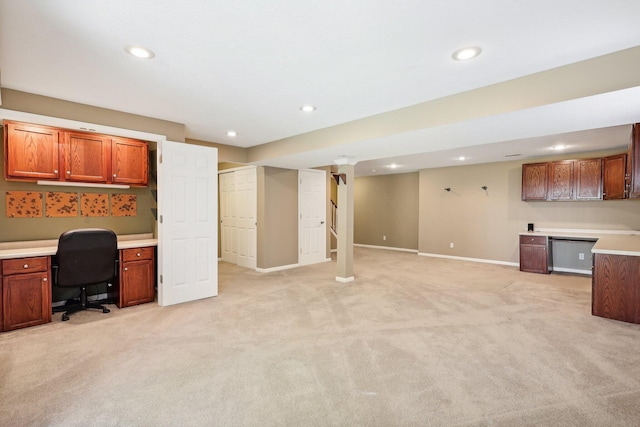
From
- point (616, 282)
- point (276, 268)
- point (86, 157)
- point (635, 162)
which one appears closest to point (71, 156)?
point (86, 157)

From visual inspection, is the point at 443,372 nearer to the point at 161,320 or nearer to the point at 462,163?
the point at 161,320

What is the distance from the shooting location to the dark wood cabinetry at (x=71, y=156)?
11.1 ft

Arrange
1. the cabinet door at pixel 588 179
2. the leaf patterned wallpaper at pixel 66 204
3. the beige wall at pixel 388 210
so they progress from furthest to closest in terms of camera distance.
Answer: the beige wall at pixel 388 210, the cabinet door at pixel 588 179, the leaf patterned wallpaper at pixel 66 204

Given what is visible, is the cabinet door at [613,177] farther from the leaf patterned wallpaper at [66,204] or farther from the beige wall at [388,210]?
the leaf patterned wallpaper at [66,204]

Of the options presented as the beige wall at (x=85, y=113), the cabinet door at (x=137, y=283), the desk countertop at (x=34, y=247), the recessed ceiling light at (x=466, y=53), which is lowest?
the cabinet door at (x=137, y=283)

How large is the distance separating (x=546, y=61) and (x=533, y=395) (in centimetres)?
251

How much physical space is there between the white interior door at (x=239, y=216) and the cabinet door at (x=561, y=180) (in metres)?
5.91

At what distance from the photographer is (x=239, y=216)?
688 cm

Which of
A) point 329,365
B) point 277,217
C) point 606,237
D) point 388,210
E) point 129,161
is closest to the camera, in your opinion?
point 329,365

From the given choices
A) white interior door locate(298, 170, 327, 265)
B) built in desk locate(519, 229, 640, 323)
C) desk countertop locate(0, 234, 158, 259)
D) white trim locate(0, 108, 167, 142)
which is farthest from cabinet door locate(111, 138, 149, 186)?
built in desk locate(519, 229, 640, 323)

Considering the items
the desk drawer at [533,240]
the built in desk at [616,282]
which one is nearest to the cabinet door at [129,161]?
the built in desk at [616,282]

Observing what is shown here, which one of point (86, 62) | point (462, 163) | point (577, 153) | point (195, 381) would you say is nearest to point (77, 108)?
point (86, 62)

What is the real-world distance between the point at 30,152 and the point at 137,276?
1.81 metres

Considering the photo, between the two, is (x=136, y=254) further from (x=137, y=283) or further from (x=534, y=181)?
(x=534, y=181)
